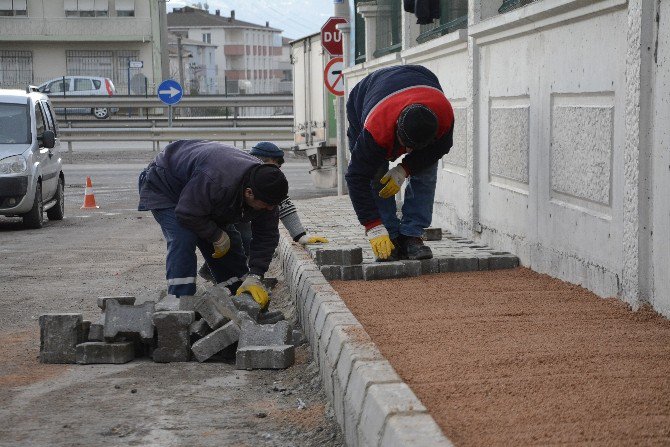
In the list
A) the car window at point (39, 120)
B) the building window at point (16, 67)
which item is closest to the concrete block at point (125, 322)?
the car window at point (39, 120)

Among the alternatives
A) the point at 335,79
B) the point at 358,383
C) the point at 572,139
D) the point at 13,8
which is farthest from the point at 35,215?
the point at 13,8

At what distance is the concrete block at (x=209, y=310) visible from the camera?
22.6 feet

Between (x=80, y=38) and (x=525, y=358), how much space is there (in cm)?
6628

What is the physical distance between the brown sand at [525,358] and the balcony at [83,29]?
2474 inches

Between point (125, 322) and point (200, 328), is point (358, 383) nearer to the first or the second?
point (200, 328)

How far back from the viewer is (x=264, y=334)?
684 centimetres

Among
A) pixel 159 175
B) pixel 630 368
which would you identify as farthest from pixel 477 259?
pixel 630 368

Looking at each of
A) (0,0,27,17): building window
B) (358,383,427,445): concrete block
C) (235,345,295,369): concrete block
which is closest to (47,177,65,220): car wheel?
(235,345,295,369): concrete block

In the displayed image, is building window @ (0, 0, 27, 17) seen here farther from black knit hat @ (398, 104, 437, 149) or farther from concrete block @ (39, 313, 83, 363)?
concrete block @ (39, 313, 83, 363)

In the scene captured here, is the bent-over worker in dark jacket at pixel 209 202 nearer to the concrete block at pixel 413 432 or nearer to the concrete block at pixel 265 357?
the concrete block at pixel 265 357

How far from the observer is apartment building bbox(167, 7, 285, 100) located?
131 metres

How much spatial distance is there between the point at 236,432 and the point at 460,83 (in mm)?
6218

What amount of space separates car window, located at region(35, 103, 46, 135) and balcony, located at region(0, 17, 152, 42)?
173 ft

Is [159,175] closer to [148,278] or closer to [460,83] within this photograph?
[148,278]
